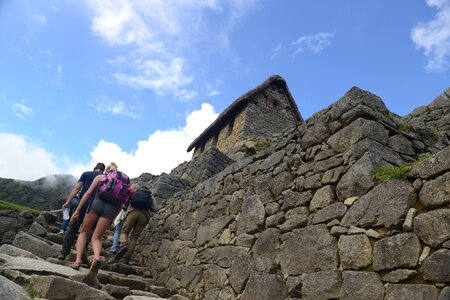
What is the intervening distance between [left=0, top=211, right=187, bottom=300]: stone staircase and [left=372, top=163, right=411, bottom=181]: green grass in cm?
278

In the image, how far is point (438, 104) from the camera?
721cm

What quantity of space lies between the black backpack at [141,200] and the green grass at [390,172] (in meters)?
4.46

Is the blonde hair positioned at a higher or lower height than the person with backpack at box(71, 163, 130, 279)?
higher

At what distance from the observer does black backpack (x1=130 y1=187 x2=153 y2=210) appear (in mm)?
6445

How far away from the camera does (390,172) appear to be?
9.75ft

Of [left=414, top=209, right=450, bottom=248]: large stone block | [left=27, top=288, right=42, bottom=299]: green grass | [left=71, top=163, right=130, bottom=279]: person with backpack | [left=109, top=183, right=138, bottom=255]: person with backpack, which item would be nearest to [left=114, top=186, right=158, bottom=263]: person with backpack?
[left=109, top=183, right=138, bottom=255]: person with backpack

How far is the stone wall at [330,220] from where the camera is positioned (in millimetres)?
2551

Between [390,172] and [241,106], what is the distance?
1311cm

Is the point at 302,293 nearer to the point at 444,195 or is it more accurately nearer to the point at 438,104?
the point at 444,195

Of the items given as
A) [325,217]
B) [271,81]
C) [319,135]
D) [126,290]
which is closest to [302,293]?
[325,217]

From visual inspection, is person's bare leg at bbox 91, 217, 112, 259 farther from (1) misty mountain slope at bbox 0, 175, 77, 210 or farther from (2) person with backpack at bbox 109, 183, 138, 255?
(1) misty mountain slope at bbox 0, 175, 77, 210

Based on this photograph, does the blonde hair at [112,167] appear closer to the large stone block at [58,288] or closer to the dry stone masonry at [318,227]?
the dry stone masonry at [318,227]

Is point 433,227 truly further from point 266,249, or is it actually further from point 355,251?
point 266,249

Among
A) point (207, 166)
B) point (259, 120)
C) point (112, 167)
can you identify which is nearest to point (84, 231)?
point (112, 167)
